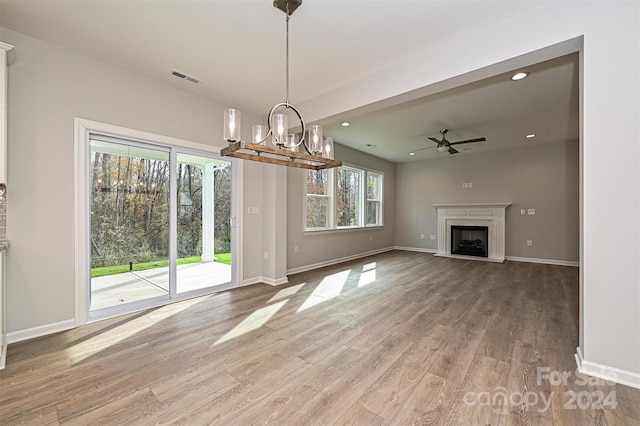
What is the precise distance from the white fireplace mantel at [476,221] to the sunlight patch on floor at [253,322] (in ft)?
18.1

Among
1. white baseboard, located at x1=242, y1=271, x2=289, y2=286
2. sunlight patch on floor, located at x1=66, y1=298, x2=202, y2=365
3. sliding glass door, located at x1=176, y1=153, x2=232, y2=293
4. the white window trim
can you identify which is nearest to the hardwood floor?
sunlight patch on floor, located at x1=66, y1=298, x2=202, y2=365

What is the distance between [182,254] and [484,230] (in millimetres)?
6936

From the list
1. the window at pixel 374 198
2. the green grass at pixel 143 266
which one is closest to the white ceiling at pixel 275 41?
the green grass at pixel 143 266

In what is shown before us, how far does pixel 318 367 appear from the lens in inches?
82.0

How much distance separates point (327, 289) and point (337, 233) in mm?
2284

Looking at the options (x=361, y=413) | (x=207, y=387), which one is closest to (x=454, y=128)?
(x=361, y=413)

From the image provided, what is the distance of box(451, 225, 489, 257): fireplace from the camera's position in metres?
7.04

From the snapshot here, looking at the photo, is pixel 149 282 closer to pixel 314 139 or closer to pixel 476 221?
pixel 314 139

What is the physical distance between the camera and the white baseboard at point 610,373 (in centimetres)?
185

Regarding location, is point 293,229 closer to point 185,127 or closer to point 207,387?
point 185,127

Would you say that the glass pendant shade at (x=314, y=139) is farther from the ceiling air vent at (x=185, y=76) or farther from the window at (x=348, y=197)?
the window at (x=348, y=197)

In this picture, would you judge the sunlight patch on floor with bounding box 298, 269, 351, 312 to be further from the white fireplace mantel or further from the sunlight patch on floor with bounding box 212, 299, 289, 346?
the white fireplace mantel

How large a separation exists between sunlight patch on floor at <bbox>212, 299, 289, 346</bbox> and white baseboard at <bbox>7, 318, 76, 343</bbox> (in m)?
1.59

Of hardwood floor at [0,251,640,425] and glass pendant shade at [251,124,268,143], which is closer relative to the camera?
hardwood floor at [0,251,640,425]
